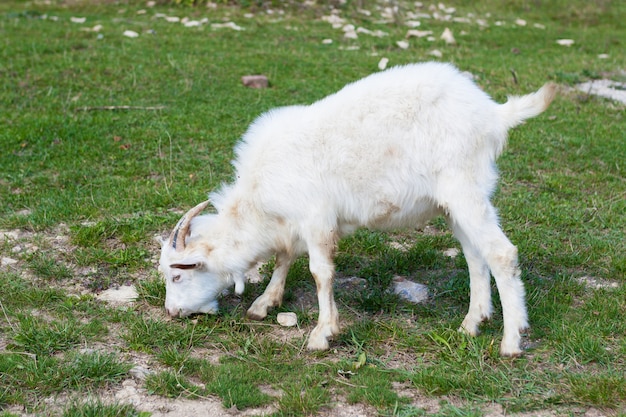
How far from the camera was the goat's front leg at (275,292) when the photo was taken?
542 cm

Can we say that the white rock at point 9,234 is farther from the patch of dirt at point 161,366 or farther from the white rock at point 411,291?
the white rock at point 411,291

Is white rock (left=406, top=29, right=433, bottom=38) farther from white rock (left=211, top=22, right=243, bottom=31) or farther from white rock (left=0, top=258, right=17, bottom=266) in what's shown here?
white rock (left=0, top=258, right=17, bottom=266)

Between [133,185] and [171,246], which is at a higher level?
[171,246]

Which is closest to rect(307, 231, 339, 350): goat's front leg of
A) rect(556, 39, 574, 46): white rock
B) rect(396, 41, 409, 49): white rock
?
rect(396, 41, 409, 49): white rock

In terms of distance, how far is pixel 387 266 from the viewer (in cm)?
611

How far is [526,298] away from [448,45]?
30.4 feet

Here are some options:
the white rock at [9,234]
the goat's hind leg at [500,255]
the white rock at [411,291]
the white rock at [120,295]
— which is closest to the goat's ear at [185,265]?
the white rock at [120,295]

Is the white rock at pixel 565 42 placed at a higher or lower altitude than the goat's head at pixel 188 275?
lower

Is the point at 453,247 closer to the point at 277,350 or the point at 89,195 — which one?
the point at 277,350

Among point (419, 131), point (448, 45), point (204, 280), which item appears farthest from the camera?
point (448, 45)

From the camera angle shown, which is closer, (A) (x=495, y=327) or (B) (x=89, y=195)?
(A) (x=495, y=327)

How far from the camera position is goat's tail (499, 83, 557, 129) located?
194 inches

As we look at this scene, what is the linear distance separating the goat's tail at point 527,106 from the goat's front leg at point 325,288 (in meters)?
1.42

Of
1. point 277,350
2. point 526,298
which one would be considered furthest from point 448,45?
point 277,350
